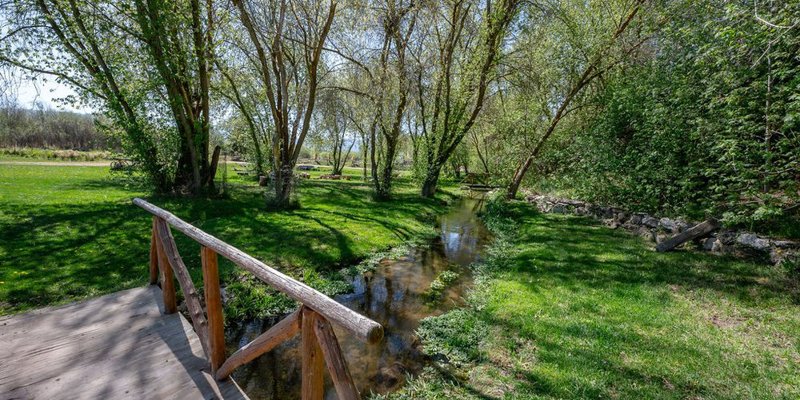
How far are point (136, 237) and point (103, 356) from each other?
6.58 metres

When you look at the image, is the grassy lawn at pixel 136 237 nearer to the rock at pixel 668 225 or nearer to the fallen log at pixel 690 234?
the fallen log at pixel 690 234

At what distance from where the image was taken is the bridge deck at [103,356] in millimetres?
3371

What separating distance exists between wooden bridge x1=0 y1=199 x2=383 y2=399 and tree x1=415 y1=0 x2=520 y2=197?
49.4 feet

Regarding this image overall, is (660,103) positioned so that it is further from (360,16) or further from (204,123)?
(204,123)

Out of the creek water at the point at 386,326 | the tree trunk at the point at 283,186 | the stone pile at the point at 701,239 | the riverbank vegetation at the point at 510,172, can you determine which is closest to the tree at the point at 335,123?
the riverbank vegetation at the point at 510,172

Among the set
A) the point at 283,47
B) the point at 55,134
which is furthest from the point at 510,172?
the point at 55,134

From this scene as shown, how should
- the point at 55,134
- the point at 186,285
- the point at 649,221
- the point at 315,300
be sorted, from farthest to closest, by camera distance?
1. the point at 55,134
2. the point at 649,221
3. the point at 186,285
4. the point at 315,300

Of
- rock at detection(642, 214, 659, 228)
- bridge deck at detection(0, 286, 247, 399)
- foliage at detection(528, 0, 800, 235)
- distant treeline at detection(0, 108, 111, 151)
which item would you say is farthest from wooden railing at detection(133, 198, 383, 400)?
distant treeline at detection(0, 108, 111, 151)

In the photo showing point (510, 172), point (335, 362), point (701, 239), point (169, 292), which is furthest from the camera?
point (510, 172)

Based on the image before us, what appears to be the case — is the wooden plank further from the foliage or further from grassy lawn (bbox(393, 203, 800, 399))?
the foliage

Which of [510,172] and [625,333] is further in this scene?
[510,172]

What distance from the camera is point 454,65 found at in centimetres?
2044

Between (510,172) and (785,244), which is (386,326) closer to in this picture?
(785,244)

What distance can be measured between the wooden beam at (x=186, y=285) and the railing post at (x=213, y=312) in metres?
0.32
